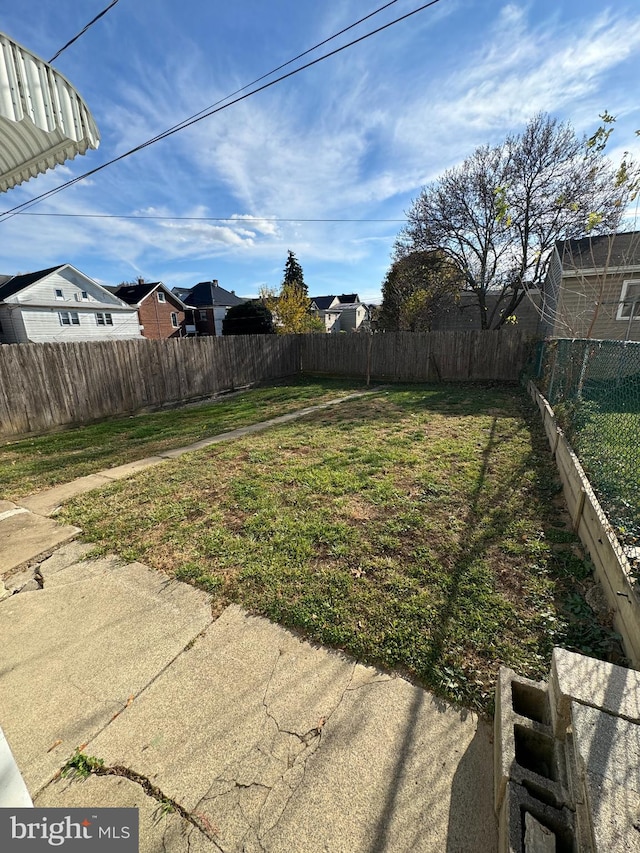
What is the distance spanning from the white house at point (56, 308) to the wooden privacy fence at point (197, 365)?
797 inches

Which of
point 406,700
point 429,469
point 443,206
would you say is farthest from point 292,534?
point 443,206

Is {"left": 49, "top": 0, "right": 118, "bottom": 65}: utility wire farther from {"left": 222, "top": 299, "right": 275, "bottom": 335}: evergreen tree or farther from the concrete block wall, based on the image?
{"left": 222, "top": 299, "right": 275, "bottom": 335}: evergreen tree

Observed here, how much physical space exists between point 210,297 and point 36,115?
4055 centimetres

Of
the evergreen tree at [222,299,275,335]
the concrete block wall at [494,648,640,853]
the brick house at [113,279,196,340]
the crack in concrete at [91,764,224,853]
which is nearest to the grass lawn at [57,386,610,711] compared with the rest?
the concrete block wall at [494,648,640,853]

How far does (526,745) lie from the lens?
1.35 m

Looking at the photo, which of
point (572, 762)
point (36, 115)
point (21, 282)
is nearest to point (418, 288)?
point (36, 115)

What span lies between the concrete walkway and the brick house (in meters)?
33.6

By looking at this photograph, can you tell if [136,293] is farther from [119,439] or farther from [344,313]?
[119,439]

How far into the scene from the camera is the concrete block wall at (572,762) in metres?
0.92

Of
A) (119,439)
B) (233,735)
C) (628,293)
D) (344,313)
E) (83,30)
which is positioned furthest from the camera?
(344,313)

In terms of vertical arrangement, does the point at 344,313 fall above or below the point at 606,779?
above

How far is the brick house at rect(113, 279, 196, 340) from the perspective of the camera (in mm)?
31656

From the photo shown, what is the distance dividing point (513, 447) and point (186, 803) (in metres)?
5.11

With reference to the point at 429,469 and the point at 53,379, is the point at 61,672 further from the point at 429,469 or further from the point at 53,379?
the point at 53,379
